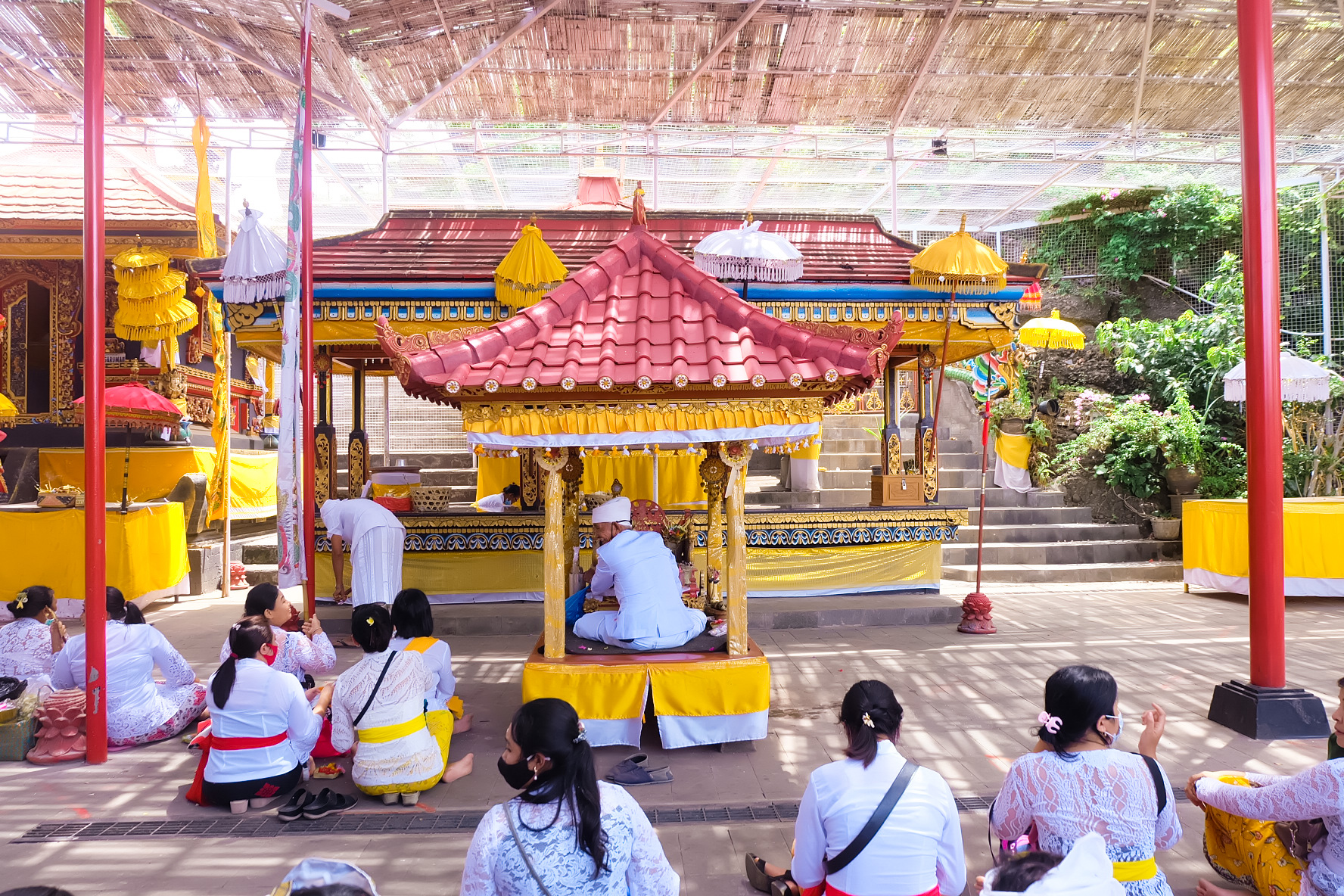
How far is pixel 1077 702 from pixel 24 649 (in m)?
6.46

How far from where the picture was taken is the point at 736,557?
5.32 m

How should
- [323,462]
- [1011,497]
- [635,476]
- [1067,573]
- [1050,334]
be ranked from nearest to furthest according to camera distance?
1. [323,462]
2. [1067,573]
3. [635,476]
4. [1011,497]
5. [1050,334]

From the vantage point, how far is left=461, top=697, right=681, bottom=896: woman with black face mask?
2.24 metres

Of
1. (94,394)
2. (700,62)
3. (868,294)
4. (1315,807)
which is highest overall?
(700,62)

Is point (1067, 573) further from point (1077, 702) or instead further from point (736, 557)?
point (1077, 702)

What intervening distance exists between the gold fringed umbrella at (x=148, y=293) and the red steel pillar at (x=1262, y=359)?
1157cm

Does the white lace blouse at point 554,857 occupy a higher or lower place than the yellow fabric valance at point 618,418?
lower

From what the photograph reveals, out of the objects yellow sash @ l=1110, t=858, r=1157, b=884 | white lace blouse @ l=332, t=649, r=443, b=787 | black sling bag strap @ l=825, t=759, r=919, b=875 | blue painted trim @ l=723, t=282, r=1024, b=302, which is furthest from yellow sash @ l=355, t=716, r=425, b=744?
blue painted trim @ l=723, t=282, r=1024, b=302

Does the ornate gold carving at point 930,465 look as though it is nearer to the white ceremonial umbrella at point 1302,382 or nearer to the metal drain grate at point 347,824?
the white ceremonial umbrella at point 1302,382

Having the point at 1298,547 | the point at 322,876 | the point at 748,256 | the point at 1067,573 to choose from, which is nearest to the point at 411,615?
the point at 322,876

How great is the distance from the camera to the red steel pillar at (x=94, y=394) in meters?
4.82

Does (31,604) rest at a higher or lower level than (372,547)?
lower

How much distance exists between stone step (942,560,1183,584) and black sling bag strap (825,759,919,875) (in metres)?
9.37

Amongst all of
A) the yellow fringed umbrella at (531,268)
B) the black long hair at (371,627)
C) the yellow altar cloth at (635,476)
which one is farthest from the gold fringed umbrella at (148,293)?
the black long hair at (371,627)
